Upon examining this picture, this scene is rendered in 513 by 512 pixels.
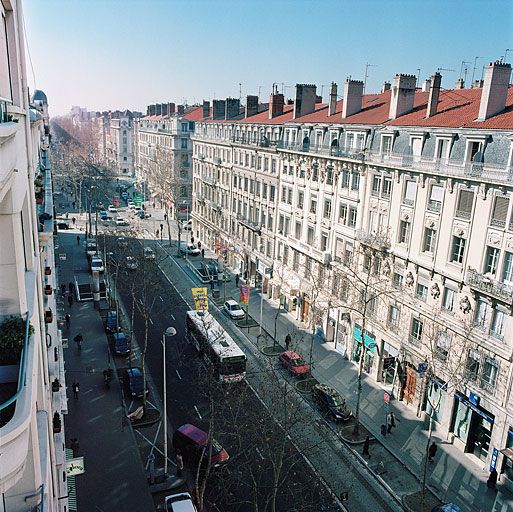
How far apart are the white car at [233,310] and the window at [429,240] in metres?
21.5

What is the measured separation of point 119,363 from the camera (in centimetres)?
3947

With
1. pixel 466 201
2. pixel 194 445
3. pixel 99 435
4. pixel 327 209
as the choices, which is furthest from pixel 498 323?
pixel 99 435

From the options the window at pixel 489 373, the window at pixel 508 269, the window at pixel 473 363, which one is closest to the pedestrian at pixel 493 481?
the window at pixel 489 373

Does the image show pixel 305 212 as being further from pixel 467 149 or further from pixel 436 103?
pixel 467 149

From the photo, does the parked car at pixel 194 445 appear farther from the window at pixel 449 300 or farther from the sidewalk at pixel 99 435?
the window at pixel 449 300

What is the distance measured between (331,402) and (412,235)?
12651 millimetres

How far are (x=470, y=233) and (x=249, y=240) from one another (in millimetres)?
34047

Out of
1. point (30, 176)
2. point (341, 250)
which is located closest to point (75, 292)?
point (341, 250)

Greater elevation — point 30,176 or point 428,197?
point 30,176

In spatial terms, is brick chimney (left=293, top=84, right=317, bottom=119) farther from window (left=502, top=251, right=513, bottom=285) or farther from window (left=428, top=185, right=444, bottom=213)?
window (left=502, top=251, right=513, bottom=285)

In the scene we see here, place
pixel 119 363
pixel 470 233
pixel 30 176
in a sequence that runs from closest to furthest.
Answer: pixel 30 176 < pixel 470 233 < pixel 119 363

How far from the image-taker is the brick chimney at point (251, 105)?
213 ft

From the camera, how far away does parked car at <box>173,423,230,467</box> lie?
87.8 ft

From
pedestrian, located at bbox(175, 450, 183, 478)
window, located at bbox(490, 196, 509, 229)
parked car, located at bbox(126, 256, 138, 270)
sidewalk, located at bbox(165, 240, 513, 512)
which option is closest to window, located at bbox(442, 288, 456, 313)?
window, located at bbox(490, 196, 509, 229)
